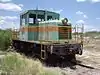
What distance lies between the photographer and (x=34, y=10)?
19.3m

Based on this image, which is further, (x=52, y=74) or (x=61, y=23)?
(x=61, y=23)

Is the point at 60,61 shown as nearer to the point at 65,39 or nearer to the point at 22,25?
the point at 65,39

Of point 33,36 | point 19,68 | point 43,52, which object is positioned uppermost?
point 33,36

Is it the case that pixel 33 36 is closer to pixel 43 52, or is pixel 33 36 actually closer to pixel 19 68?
pixel 43 52

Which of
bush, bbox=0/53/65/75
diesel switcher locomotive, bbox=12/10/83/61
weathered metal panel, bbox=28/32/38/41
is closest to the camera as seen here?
bush, bbox=0/53/65/75

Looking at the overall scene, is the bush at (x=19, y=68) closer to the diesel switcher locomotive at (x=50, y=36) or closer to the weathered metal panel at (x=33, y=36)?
the diesel switcher locomotive at (x=50, y=36)

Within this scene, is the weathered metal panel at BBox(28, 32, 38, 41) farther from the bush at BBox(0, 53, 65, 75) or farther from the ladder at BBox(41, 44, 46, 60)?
the bush at BBox(0, 53, 65, 75)

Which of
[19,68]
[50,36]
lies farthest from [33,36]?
[19,68]

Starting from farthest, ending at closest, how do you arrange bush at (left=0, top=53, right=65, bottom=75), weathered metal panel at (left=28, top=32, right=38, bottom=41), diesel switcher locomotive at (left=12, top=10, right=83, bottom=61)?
weathered metal panel at (left=28, top=32, right=38, bottom=41)
diesel switcher locomotive at (left=12, top=10, right=83, bottom=61)
bush at (left=0, top=53, right=65, bottom=75)

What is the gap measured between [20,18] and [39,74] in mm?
10852

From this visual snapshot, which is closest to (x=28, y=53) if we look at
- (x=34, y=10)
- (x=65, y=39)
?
(x=34, y=10)

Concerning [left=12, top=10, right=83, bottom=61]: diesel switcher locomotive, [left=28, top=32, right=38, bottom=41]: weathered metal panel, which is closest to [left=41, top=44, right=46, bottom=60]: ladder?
[left=12, top=10, right=83, bottom=61]: diesel switcher locomotive

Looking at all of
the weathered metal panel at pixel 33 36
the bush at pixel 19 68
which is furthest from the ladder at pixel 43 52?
the bush at pixel 19 68

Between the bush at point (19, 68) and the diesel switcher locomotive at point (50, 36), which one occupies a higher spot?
the diesel switcher locomotive at point (50, 36)
